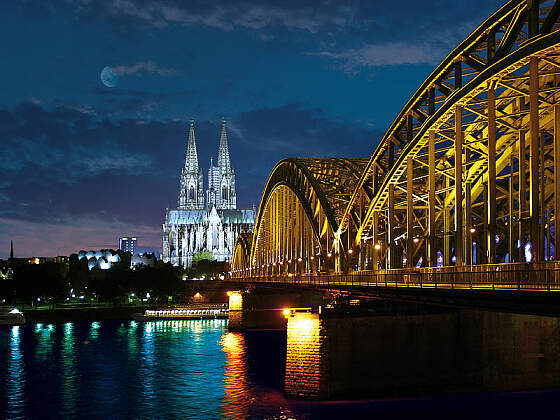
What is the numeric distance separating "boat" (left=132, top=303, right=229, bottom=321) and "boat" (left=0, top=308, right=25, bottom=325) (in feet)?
64.1

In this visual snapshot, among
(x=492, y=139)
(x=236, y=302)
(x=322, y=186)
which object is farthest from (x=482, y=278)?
(x=236, y=302)

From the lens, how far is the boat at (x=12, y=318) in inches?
5027

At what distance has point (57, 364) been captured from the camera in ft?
243

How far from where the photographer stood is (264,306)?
113188 millimetres

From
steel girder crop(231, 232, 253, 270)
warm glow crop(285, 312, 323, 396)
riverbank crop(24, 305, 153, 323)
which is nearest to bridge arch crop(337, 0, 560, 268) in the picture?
warm glow crop(285, 312, 323, 396)

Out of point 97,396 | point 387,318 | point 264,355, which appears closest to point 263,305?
point 264,355

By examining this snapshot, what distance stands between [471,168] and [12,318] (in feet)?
309

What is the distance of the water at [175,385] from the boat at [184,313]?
36.2 meters

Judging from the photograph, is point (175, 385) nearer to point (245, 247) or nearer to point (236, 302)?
point (236, 302)

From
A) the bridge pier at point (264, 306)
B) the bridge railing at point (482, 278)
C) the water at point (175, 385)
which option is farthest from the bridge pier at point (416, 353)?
the bridge pier at point (264, 306)

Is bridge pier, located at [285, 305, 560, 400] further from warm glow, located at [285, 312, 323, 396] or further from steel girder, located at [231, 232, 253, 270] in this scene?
steel girder, located at [231, 232, 253, 270]

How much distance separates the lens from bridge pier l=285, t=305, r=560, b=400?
158ft

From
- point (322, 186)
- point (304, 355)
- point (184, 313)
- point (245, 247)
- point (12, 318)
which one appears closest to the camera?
point (304, 355)

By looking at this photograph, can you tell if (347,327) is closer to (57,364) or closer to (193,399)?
(193,399)
